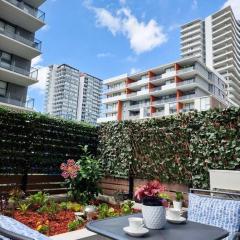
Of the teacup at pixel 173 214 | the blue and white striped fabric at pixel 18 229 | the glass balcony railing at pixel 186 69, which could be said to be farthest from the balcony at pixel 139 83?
the blue and white striped fabric at pixel 18 229

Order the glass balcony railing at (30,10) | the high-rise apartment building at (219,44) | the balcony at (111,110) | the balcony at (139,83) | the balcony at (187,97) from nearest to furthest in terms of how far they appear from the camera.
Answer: the glass balcony railing at (30,10), the balcony at (187,97), the balcony at (139,83), the balcony at (111,110), the high-rise apartment building at (219,44)

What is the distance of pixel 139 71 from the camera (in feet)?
153

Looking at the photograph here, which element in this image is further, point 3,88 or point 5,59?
point 5,59

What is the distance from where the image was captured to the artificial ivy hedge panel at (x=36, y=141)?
20.6 feet

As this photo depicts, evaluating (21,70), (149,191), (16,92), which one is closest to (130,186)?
(149,191)

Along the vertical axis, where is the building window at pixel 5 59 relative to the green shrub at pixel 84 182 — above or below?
above

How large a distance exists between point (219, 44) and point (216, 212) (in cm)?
6990

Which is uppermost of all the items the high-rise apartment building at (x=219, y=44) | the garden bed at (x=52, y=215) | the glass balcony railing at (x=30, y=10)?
the high-rise apartment building at (x=219, y=44)

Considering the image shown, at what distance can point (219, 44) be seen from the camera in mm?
65938

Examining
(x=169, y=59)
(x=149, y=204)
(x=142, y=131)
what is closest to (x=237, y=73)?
(x=169, y=59)

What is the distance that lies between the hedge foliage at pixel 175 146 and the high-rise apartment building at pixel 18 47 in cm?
1347

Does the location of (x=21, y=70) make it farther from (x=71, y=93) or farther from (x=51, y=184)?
(x=71, y=93)

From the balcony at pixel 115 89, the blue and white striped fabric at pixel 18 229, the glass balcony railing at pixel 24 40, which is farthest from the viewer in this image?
the balcony at pixel 115 89

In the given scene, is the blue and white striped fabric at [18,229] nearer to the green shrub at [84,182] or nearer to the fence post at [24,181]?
the green shrub at [84,182]
